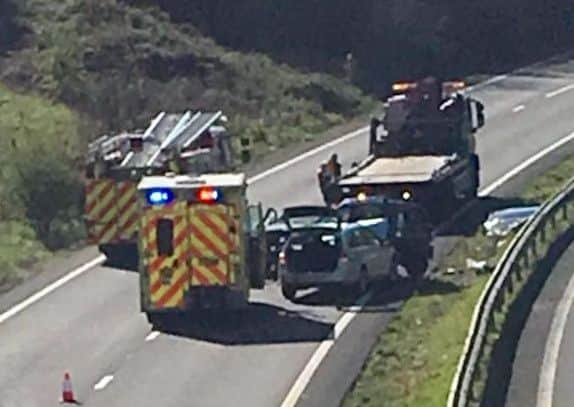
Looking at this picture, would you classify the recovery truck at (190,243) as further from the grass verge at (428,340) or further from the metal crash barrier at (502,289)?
the metal crash barrier at (502,289)

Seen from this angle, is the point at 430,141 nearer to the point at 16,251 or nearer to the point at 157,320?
the point at 16,251

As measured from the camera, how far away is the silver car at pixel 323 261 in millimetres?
36562

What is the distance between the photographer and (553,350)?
1217 inches

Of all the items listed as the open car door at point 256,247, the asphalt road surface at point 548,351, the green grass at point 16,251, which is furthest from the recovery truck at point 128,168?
the asphalt road surface at point 548,351

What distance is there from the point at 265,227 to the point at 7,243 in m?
7.05

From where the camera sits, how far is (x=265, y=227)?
38.1 m

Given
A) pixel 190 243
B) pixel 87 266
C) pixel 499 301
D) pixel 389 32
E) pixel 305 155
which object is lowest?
pixel 305 155

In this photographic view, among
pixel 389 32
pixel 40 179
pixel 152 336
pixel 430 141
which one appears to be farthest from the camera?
pixel 389 32

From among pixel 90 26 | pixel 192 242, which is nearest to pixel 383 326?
pixel 192 242

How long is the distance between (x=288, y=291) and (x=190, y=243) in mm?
3045

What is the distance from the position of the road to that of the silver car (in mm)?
416

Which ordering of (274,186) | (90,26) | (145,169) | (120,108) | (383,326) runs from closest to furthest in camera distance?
(383,326) → (145,169) → (274,186) → (120,108) → (90,26)

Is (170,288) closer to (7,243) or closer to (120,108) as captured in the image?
(7,243)

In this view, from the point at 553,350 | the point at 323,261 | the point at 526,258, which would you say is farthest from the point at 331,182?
the point at 553,350
